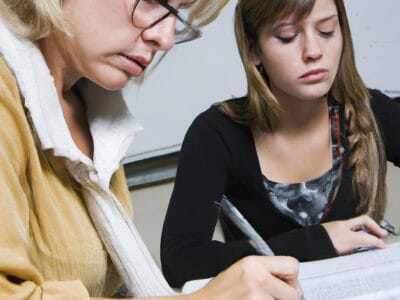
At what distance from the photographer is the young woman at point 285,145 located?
98cm

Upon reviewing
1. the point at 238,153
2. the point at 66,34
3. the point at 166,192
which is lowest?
the point at 166,192

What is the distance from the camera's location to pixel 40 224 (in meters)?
0.67

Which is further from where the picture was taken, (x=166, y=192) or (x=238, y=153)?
(x=166, y=192)

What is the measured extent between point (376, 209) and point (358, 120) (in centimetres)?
18

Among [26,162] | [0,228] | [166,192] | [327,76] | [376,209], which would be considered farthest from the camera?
[166,192]

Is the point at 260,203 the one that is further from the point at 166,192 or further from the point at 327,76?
the point at 166,192

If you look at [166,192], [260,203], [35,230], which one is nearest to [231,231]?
[260,203]

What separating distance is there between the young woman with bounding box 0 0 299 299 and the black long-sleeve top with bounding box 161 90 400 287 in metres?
0.16

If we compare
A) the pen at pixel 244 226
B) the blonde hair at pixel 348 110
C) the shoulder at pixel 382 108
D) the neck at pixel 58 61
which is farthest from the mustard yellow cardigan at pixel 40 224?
the shoulder at pixel 382 108

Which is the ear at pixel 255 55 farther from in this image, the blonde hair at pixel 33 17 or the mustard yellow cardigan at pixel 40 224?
the blonde hair at pixel 33 17

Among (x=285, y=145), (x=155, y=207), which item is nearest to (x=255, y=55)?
(x=285, y=145)

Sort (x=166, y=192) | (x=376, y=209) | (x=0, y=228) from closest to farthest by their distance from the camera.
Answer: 1. (x=0, y=228)
2. (x=376, y=209)
3. (x=166, y=192)

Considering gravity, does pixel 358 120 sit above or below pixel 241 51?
below

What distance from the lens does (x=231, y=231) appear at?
108 cm
